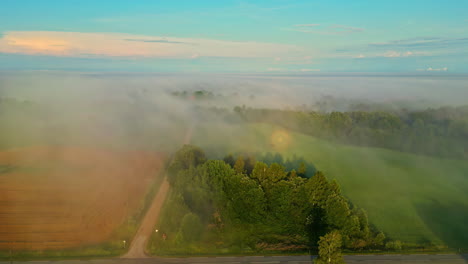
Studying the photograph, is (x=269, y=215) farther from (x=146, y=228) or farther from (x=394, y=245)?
(x=146, y=228)

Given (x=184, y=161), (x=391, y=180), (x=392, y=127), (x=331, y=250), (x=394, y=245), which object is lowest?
(x=394, y=245)

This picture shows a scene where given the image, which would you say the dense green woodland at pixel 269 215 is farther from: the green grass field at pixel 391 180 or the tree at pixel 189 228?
the green grass field at pixel 391 180

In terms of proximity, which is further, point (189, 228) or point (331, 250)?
point (189, 228)

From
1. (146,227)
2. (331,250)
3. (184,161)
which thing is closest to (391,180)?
(331,250)

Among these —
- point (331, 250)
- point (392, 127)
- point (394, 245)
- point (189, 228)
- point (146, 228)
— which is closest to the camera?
point (331, 250)

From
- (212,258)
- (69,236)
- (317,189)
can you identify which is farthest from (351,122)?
(69,236)

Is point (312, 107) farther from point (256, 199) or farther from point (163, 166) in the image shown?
point (256, 199)

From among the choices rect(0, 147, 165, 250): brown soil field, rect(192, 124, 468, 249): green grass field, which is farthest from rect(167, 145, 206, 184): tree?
rect(192, 124, 468, 249): green grass field
